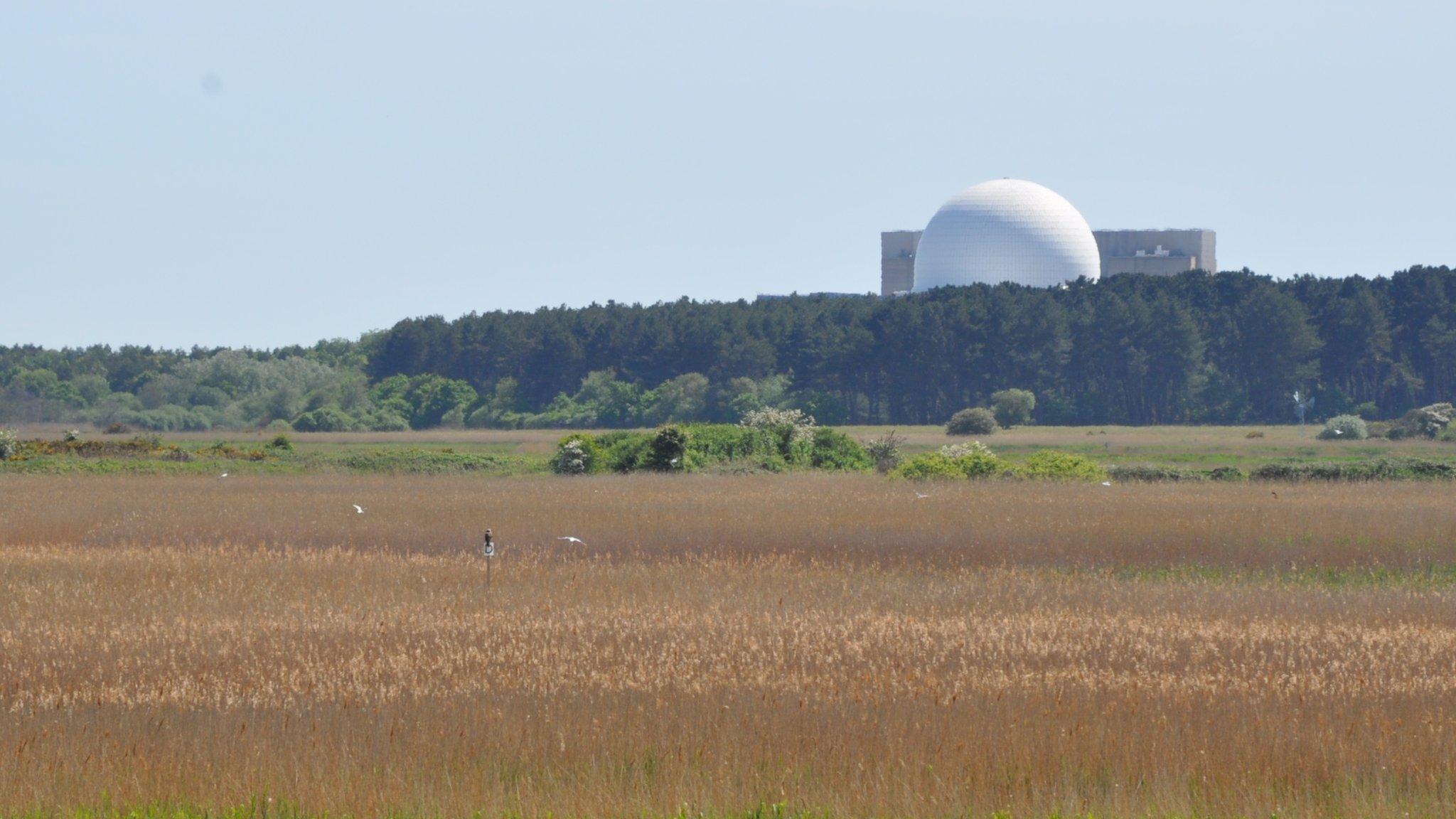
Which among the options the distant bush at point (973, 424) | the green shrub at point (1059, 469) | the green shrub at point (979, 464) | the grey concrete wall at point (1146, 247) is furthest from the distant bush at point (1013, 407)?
the grey concrete wall at point (1146, 247)

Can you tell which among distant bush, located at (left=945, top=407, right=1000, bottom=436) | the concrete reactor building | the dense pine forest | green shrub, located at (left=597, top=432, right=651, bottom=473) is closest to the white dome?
the concrete reactor building

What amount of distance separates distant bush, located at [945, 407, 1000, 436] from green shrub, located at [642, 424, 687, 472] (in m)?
26.7

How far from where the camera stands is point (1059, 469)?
4309 centimetres

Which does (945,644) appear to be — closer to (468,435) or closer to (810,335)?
(468,435)

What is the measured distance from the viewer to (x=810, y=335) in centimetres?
9475

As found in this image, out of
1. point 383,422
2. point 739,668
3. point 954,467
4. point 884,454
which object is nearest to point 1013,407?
point 884,454

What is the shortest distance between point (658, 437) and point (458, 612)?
99.8ft

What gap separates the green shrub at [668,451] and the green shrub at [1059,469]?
36.5 feet

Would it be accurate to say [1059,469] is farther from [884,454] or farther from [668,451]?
[668,451]

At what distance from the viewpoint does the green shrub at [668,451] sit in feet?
162

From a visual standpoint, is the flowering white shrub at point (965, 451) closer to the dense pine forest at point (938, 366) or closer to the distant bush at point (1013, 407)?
the distant bush at point (1013, 407)

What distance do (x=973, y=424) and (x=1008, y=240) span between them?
44425 mm

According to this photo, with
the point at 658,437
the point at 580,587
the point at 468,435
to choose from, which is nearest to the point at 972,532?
the point at 580,587

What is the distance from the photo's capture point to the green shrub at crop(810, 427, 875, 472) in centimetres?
5134
